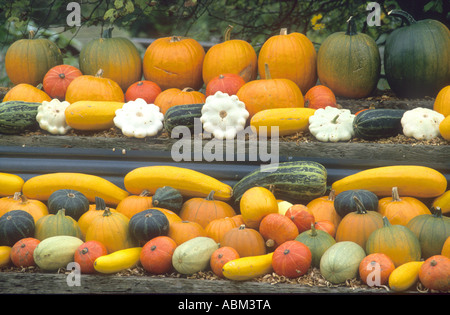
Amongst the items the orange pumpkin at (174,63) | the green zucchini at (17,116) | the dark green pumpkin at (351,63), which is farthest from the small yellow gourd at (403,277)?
the green zucchini at (17,116)

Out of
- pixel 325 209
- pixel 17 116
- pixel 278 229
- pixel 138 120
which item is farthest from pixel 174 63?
pixel 278 229

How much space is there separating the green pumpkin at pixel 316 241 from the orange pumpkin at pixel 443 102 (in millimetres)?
1544

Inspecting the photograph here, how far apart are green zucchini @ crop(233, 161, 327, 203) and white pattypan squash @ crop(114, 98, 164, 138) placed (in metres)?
0.86

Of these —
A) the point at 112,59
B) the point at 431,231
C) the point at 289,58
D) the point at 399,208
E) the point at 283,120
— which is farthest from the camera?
the point at 112,59

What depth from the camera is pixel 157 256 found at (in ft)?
10.8

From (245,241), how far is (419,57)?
232 cm

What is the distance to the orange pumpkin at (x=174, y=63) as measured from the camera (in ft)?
16.5

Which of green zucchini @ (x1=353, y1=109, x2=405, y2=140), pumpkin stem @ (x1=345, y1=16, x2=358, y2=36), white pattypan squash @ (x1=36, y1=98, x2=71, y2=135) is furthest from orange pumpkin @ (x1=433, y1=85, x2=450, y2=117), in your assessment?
white pattypan squash @ (x1=36, y1=98, x2=71, y2=135)

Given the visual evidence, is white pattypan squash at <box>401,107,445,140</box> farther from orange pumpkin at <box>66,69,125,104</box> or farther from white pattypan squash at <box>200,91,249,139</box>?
orange pumpkin at <box>66,69,125,104</box>

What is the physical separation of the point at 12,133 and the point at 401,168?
3.07 metres

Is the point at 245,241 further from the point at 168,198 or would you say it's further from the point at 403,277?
the point at 403,277

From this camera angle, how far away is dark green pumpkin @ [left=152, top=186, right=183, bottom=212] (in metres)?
3.88

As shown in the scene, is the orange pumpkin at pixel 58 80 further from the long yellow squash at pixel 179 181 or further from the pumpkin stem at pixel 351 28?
the pumpkin stem at pixel 351 28
